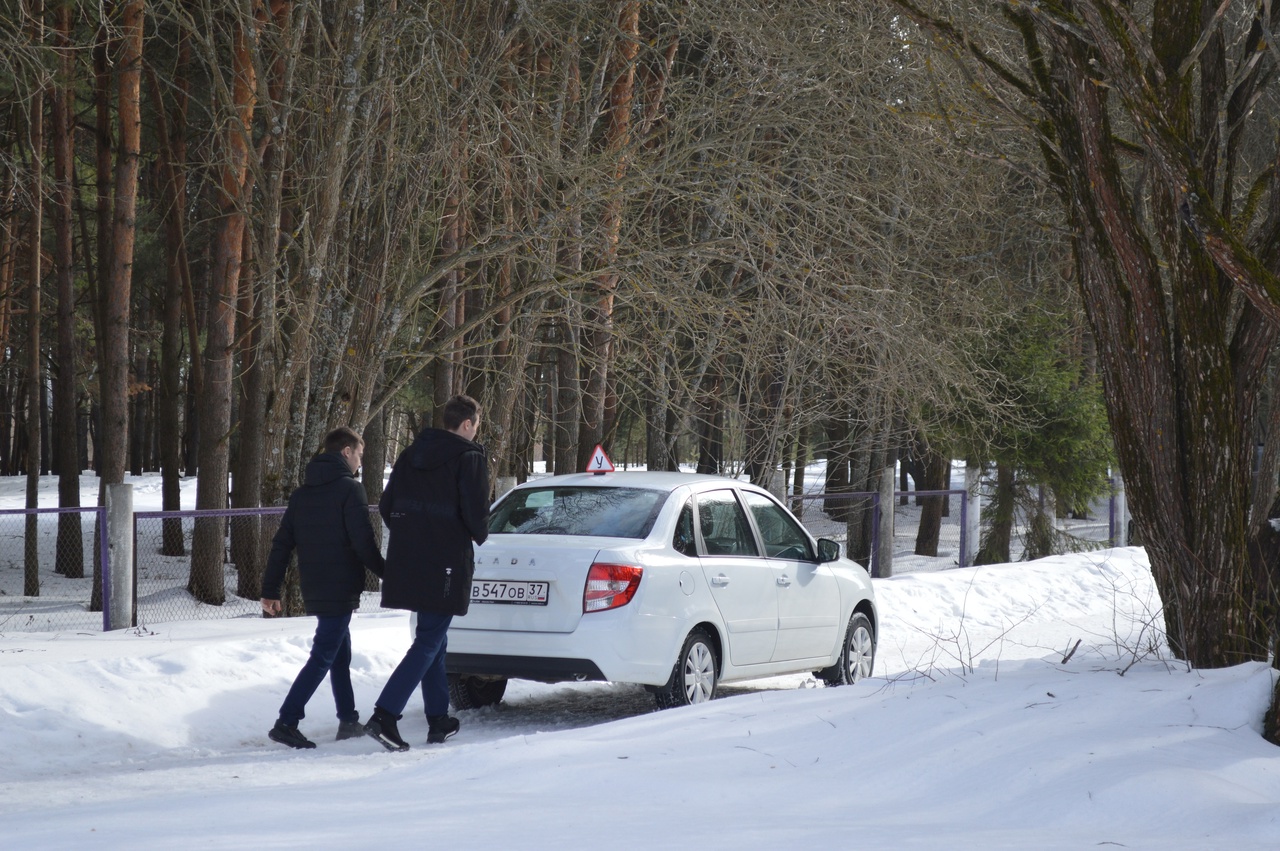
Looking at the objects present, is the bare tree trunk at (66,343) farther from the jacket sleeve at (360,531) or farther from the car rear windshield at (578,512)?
the jacket sleeve at (360,531)

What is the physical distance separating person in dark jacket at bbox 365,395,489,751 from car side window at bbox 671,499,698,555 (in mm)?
1461

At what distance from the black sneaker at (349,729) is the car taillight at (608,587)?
1.51m

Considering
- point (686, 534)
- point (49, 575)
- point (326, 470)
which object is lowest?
point (49, 575)

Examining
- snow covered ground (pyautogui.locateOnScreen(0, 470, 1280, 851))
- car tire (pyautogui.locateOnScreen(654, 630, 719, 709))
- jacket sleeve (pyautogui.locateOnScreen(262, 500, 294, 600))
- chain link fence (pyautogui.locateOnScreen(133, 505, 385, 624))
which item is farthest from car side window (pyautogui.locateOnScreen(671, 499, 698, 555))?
chain link fence (pyautogui.locateOnScreen(133, 505, 385, 624))

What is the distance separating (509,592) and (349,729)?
4.01 feet

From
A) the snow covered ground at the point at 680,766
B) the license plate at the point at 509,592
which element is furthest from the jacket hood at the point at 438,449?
the snow covered ground at the point at 680,766

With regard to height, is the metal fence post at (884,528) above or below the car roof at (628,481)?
below

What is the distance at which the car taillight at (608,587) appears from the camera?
25.4ft

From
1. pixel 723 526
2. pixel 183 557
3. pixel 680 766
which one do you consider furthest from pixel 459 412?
pixel 183 557

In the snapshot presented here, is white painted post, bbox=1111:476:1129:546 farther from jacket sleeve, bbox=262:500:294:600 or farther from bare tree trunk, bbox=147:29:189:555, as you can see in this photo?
jacket sleeve, bbox=262:500:294:600

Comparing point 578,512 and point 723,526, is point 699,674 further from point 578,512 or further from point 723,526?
point 578,512

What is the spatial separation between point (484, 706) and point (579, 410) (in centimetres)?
1076

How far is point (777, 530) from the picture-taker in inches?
371

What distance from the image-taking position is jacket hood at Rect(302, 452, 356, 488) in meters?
7.64
